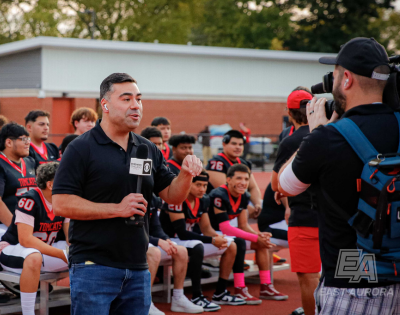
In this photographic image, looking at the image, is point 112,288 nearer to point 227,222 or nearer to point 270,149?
point 227,222

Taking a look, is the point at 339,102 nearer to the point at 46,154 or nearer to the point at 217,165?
the point at 217,165

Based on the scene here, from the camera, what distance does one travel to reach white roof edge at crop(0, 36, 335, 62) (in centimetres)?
2384

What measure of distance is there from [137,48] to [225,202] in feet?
64.5

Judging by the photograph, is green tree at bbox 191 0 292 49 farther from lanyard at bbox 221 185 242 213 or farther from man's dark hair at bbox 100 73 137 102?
man's dark hair at bbox 100 73 137 102

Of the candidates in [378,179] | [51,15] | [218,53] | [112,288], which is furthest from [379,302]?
[51,15]

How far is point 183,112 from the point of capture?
28.7 metres

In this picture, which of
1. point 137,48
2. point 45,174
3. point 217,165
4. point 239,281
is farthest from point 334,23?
point 45,174

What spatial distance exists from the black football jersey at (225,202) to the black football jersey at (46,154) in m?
2.29

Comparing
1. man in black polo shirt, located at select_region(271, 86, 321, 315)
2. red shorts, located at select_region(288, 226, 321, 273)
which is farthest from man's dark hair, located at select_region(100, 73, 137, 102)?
red shorts, located at select_region(288, 226, 321, 273)

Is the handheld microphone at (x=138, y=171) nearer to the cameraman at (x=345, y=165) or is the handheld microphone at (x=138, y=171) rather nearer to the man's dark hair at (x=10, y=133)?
the cameraman at (x=345, y=165)

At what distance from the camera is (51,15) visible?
3997 cm

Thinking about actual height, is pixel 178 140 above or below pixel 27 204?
above

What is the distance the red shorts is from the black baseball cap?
8.40 ft

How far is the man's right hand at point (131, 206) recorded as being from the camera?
10.1 ft
